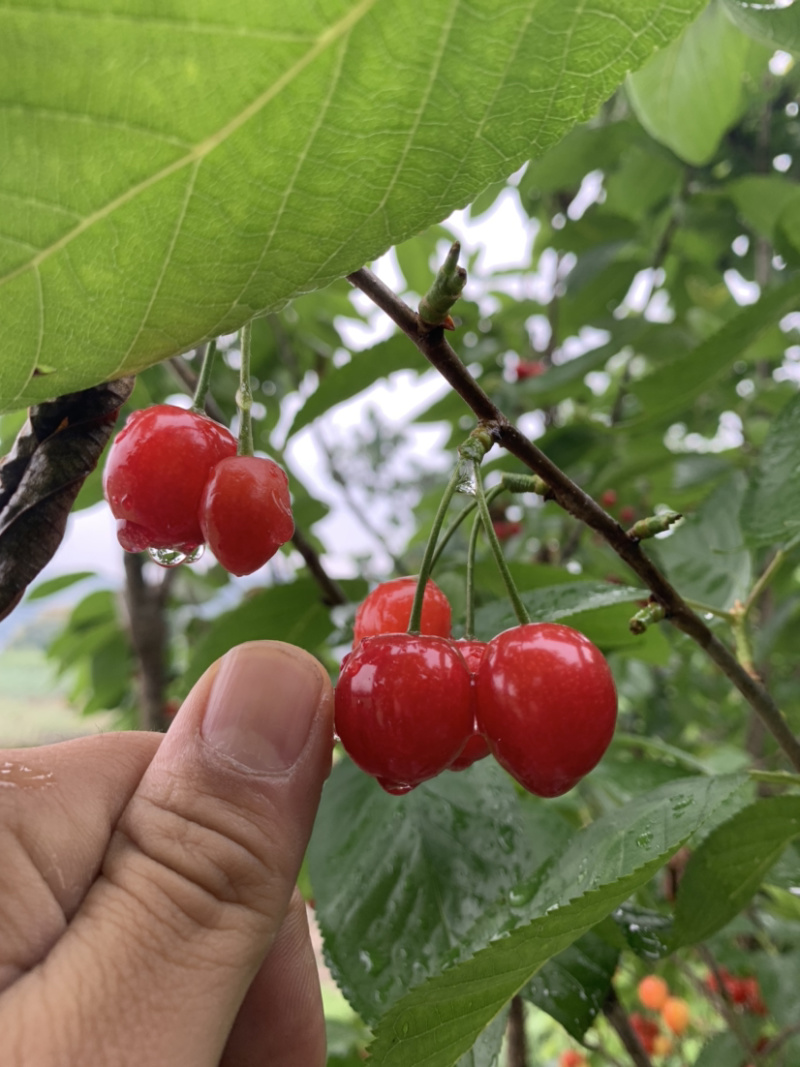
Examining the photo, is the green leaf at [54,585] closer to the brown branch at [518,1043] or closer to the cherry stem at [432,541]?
the brown branch at [518,1043]

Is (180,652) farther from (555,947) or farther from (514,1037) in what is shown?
(555,947)

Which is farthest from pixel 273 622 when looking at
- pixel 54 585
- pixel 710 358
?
pixel 54 585

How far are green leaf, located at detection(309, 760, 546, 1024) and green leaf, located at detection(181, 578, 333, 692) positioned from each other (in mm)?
504

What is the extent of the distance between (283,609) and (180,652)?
113 inches

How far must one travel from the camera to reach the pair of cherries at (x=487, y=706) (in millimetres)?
779

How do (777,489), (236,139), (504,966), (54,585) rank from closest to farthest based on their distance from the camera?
(236,139), (504,966), (777,489), (54,585)

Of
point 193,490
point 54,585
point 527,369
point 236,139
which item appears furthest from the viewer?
point 54,585

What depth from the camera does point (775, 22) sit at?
2.93 feet

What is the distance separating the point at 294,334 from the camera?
2.84 meters

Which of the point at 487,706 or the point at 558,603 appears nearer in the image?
the point at 487,706

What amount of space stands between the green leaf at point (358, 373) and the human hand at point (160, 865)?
87 centimetres

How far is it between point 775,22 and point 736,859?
1100 mm

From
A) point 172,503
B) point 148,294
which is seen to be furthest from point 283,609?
point 148,294

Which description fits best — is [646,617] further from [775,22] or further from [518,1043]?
[518,1043]
